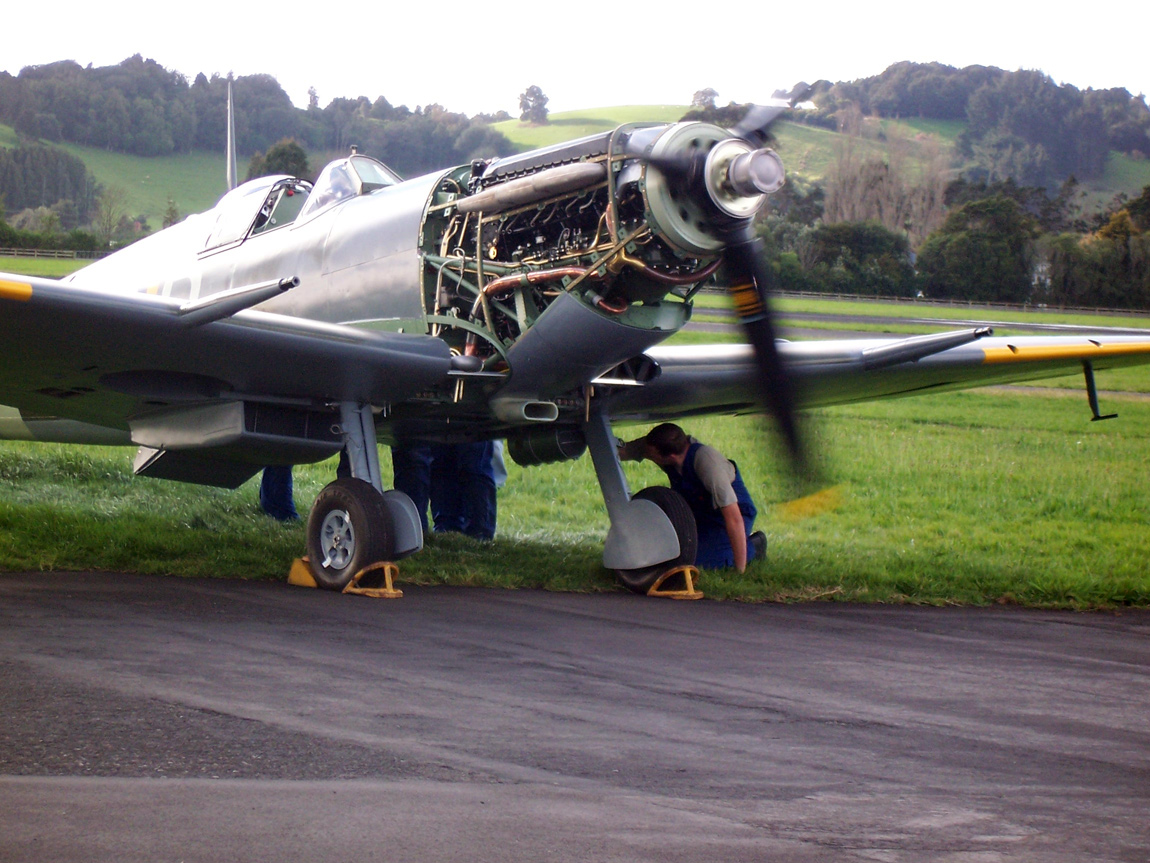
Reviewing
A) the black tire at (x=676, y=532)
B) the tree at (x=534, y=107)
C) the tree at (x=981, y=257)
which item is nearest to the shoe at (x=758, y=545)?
the black tire at (x=676, y=532)

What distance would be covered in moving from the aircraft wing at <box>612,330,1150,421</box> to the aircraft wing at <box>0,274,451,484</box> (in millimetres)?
2107

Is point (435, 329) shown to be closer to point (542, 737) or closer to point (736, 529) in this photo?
point (736, 529)

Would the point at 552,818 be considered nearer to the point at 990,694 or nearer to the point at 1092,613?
the point at 990,694

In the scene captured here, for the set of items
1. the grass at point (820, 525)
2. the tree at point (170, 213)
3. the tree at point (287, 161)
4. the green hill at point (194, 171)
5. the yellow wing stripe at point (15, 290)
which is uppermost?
the green hill at point (194, 171)

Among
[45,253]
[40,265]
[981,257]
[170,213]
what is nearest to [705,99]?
[981,257]

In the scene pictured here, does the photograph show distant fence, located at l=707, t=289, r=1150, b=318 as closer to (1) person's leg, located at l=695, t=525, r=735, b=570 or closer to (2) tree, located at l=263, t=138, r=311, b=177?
(2) tree, located at l=263, t=138, r=311, b=177

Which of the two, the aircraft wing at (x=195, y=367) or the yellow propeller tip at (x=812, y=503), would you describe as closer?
the aircraft wing at (x=195, y=367)

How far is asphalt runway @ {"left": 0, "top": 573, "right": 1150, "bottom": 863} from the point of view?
2805 millimetres

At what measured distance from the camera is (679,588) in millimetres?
7934

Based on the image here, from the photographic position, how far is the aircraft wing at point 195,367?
6020mm

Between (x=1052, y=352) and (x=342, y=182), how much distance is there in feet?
19.6

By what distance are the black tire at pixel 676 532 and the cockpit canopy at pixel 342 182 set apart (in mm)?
3006

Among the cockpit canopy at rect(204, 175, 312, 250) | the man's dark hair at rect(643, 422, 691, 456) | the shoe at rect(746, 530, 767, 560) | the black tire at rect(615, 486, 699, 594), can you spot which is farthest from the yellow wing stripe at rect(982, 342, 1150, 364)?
the cockpit canopy at rect(204, 175, 312, 250)

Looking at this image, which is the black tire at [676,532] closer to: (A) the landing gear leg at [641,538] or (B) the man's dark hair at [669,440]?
(A) the landing gear leg at [641,538]
